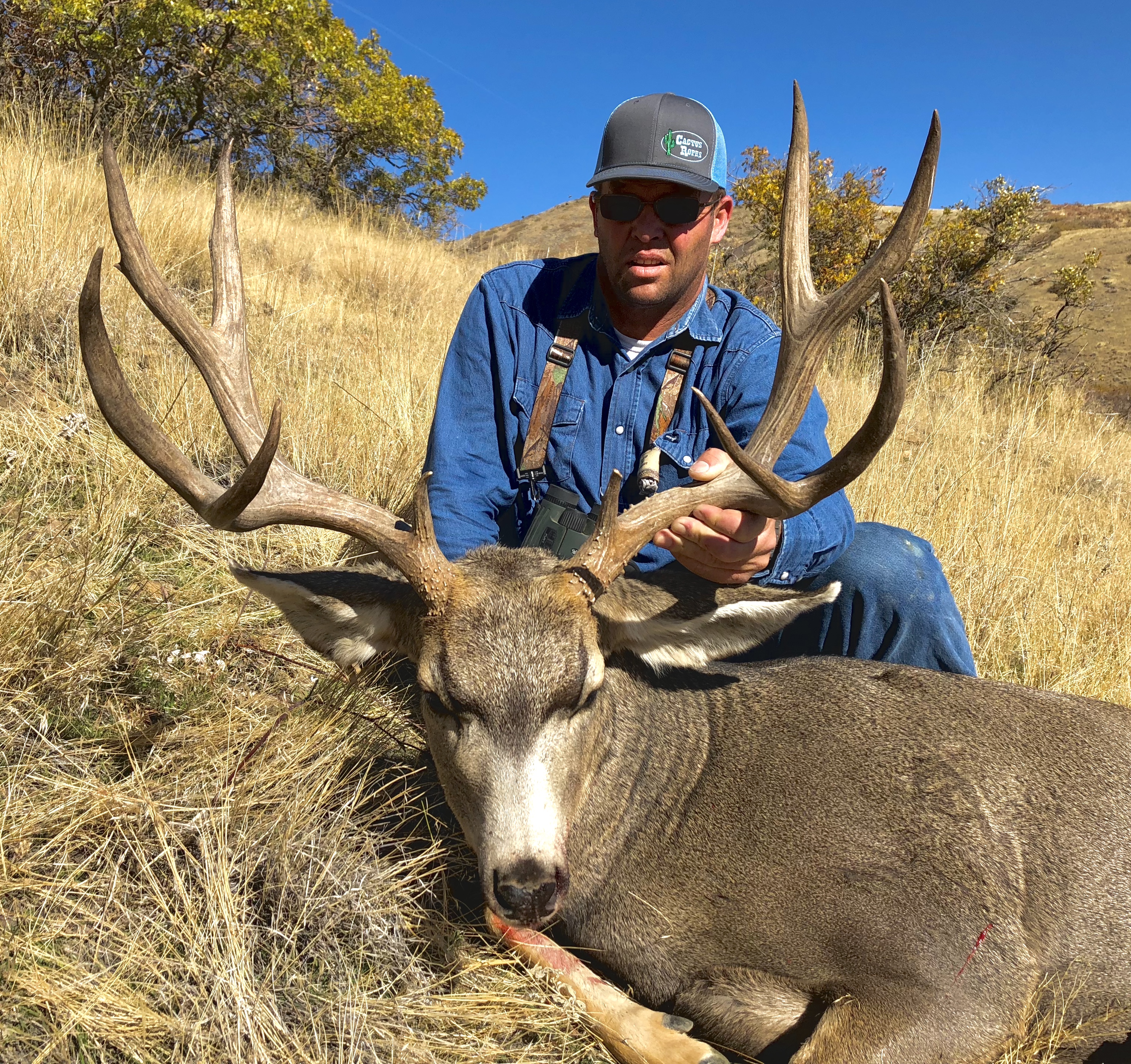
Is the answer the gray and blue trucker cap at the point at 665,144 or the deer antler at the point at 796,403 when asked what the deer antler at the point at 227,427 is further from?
the gray and blue trucker cap at the point at 665,144

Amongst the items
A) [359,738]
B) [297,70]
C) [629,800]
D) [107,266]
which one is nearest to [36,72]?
[297,70]

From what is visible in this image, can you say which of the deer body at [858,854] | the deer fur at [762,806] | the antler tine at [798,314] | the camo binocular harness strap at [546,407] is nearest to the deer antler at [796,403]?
the antler tine at [798,314]

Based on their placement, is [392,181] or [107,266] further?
[392,181]

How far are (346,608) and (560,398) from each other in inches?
63.5

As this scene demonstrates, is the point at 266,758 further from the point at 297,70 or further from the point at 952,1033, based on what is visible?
the point at 297,70

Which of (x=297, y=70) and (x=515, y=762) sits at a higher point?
(x=297, y=70)

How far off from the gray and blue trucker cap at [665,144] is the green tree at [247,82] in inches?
279

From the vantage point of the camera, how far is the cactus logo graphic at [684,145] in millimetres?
3889

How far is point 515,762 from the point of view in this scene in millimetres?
2609

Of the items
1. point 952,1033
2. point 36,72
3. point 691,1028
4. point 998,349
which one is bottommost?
point 691,1028

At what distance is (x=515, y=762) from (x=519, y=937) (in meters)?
0.89

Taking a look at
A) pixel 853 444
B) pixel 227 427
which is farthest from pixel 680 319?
pixel 227 427

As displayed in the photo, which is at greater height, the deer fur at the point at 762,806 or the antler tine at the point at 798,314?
the antler tine at the point at 798,314

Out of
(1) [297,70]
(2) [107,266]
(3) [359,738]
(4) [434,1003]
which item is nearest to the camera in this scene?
(4) [434,1003]
